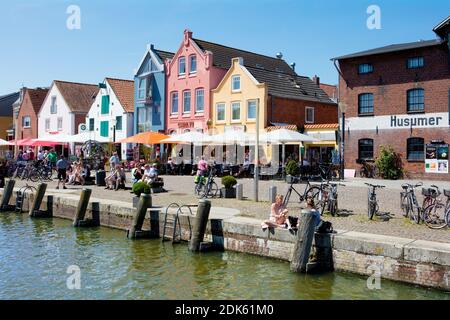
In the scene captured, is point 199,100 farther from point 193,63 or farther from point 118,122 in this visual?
point 118,122

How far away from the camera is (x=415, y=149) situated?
26.0 metres

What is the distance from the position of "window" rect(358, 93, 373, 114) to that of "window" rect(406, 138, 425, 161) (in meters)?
2.96

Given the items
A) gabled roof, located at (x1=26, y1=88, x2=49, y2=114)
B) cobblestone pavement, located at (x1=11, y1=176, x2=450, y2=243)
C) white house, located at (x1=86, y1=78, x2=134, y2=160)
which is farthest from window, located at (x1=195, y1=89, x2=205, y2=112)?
gabled roof, located at (x1=26, y1=88, x2=49, y2=114)

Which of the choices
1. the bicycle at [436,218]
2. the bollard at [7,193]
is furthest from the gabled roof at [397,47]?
the bollard at [7,193]

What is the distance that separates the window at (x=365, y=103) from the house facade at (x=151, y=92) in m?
16.9

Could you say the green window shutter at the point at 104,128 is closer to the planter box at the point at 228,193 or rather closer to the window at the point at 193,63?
the window at the point at 193,63

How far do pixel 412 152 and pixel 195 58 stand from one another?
18015 mm

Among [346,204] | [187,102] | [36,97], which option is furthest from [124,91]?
[346,204]

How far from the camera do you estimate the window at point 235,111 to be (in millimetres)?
34281

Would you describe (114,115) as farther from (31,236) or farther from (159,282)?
(159,282)

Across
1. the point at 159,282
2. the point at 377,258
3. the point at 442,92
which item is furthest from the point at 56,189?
the point at 442,92

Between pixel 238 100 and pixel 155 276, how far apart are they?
966 inches

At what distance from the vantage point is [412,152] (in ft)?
85.8
